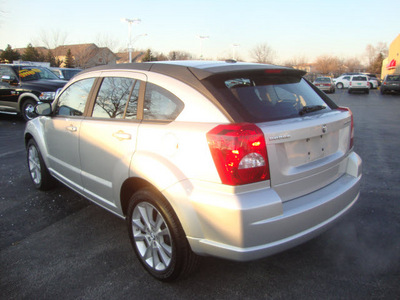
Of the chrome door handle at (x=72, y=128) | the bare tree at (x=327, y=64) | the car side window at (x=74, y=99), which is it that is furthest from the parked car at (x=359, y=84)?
the bare tree at (x=327, y=64)

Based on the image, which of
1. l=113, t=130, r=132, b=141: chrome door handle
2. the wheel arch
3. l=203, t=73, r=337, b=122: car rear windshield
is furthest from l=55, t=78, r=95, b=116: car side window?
the wheel arch

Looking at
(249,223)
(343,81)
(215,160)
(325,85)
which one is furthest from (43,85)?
(343,81)

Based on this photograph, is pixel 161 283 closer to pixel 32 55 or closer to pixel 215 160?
pixel 215 160

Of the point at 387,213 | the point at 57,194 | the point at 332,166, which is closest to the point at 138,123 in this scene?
the point at 332,166

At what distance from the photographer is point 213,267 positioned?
2.85 m

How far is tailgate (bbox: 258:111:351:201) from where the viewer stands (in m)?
2.25

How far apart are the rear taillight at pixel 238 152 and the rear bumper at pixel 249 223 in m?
0.11

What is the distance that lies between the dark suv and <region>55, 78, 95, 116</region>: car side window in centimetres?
745

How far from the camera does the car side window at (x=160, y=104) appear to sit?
8.26ft

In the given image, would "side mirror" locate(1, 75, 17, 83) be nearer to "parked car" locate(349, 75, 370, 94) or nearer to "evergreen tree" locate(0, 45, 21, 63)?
"parked car" locate(349, 75, 370, 94)

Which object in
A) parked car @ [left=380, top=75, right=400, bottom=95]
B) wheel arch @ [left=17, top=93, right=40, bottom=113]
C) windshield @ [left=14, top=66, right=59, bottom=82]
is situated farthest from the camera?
parked car @ [left=380, top=75, right=400, bottom=95]

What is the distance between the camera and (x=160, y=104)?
2.65m

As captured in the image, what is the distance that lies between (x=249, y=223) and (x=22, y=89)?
36.7 feet

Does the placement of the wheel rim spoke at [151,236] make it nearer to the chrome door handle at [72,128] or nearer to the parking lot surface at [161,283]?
the parking lot surface at [161,283]
